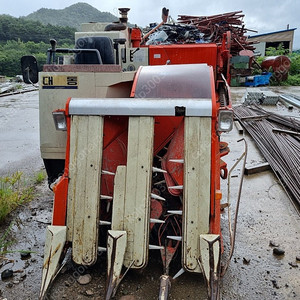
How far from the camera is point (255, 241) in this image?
3.19 metres

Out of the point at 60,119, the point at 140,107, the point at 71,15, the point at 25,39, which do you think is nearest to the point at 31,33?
the point at 25,39

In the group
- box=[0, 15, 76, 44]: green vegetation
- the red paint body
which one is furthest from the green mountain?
the red paint body

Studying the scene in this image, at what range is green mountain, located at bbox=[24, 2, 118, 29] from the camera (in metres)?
84.6

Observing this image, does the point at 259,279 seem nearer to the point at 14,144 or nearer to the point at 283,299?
the point at 283,299

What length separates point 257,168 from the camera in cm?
494

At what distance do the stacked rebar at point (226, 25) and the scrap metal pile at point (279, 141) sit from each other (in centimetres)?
658

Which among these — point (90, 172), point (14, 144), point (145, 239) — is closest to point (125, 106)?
point (90, 172)

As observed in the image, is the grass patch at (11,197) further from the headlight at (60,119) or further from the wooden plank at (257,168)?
the wooden plank at (257,168)

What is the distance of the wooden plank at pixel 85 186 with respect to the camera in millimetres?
2490

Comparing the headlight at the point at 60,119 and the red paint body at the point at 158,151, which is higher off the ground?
the headlight at the point at 60,119

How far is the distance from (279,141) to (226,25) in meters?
10.6

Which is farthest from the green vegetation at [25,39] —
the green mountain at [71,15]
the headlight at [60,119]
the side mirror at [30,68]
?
the green mountain at [71,15]

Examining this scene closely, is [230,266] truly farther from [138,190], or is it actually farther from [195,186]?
[138,190]

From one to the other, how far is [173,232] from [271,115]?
249 inches
